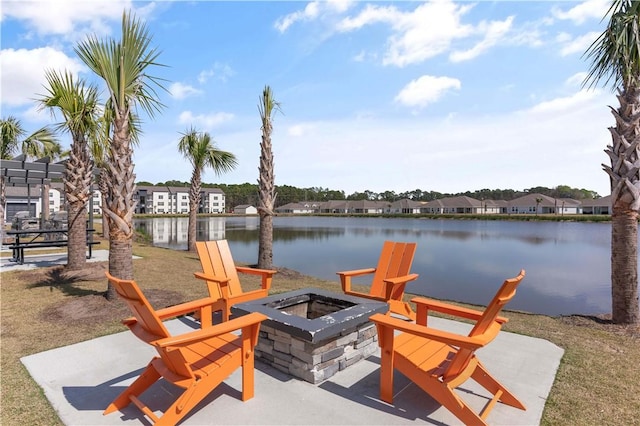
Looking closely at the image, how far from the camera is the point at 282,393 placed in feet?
9.81

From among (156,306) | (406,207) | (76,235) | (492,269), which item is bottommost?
(492,269)

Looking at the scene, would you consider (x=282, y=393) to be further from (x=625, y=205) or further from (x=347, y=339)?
(x=625, y=205)

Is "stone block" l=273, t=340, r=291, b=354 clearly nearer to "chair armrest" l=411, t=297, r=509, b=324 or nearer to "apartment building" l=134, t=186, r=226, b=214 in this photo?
"chair armrest" l=411, t=297, r=509, b=324

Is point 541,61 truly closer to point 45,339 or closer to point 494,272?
point 494,272

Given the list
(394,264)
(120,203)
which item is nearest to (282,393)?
(394,264)

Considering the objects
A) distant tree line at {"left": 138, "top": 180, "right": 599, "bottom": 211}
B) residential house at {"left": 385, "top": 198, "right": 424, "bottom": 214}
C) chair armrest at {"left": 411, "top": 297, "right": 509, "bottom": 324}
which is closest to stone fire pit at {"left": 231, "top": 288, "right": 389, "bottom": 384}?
chair armrest at {"left": 411, "top": 297, "right": 509, "bottom": 324}

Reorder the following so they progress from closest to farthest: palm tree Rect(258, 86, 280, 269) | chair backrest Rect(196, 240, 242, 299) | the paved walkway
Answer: the paved walkway, chair backrest Rect(196, 240, 242, 299), palm tree Rect(258, 86, 280, 269)

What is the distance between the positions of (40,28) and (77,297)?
18.0ft

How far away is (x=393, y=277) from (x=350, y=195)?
369ft

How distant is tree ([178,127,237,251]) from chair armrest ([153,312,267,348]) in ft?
43.3

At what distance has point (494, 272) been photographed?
1215cm

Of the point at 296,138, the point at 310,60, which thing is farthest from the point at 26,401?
the point at 296,138

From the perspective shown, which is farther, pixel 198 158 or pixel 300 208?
pixel 300 208

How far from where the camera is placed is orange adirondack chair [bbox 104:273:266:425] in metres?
2.37
